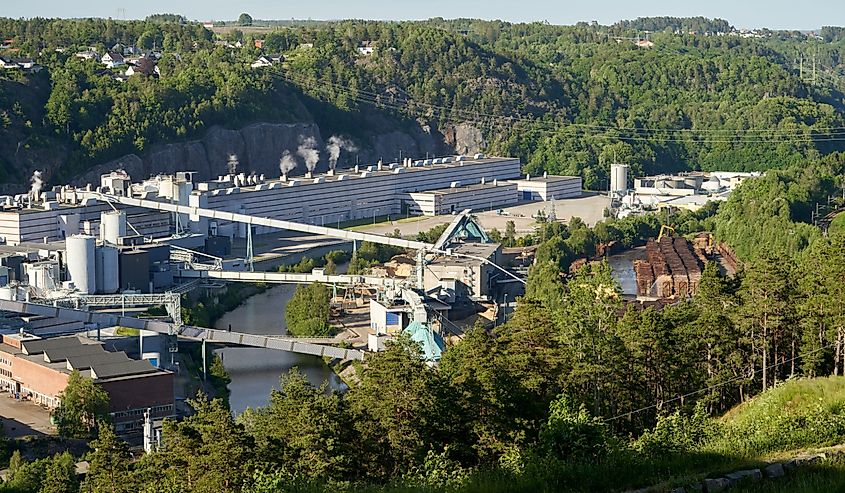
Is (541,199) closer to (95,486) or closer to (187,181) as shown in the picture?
(187,181)

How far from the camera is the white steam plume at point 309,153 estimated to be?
102 ft

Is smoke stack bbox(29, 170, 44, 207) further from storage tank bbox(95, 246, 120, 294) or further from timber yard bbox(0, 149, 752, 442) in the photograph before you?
A: storage tank bbox(95, 246, 120, 294)

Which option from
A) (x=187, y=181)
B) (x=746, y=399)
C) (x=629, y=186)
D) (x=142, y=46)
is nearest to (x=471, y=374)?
(x=746, y=399)

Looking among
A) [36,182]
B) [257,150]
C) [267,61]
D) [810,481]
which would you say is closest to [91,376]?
[810,481]

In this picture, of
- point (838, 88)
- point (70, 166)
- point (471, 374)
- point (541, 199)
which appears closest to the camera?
point (471, 374)

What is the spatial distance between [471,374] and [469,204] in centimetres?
1993

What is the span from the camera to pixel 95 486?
830 centimetres

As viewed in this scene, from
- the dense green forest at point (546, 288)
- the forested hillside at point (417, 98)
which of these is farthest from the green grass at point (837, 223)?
the forested hillside at point (417, 98)

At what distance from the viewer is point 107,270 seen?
17375 millimetres

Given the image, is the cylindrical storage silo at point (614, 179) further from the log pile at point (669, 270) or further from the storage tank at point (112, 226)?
the storage tank at point (112, 226)

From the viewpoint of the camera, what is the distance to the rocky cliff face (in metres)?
27.4

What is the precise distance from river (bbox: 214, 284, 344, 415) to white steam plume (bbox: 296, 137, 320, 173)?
12.6 metres

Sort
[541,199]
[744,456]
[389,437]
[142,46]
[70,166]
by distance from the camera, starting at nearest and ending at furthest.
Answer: [744,456]
[389,437]
[70,166]
[541,199]
[142,46]

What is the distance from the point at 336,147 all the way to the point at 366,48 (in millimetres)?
8520
